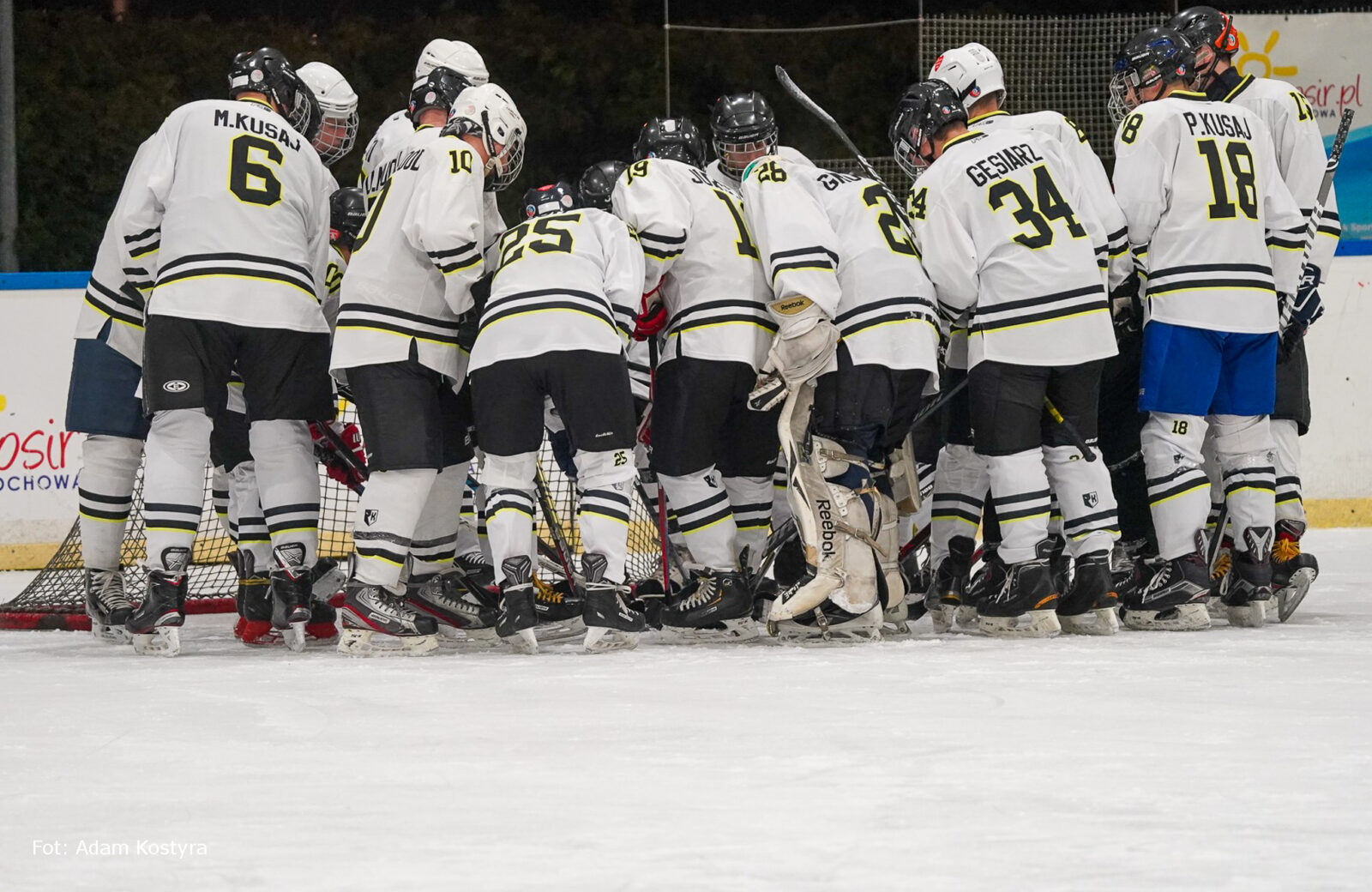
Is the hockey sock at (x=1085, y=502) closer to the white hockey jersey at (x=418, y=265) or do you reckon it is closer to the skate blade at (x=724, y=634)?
the skate blade at (x=724, y=634)

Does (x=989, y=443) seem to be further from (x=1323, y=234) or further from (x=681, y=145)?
(x=1323, y=234)

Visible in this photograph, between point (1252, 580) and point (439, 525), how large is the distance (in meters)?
2.11

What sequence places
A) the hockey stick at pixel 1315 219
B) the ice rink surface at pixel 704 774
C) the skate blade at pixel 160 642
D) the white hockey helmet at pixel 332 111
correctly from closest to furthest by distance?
the ice rink surface at pixel 704 774, the skate blade at pixel 160 642, the hockey stick at pixel 1315 219, the white hockey helmet at pixel 332 111

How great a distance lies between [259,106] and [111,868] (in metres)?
2.77

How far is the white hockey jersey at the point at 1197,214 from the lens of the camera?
4.24 metres

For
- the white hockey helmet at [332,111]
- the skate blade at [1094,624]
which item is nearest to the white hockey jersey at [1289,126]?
the skate blade at [1094,624]

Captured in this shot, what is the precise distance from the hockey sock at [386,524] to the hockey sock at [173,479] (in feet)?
1.42

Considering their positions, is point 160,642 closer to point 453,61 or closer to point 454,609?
point 454,609

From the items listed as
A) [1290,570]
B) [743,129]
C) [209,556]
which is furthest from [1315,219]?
[209,556]

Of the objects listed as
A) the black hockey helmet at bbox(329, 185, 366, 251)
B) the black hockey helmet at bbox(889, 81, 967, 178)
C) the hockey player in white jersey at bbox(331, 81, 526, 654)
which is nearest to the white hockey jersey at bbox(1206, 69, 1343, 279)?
the black hockey helmet at bbox(889, 81, 967, 178)

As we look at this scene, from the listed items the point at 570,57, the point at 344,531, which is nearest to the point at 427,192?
the point at 344,531

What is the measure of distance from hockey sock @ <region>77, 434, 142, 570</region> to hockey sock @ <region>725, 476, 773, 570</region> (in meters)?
1.61

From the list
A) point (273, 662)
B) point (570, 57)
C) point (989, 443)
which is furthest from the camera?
point (570, 57)

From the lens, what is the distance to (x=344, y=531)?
5762 mm
